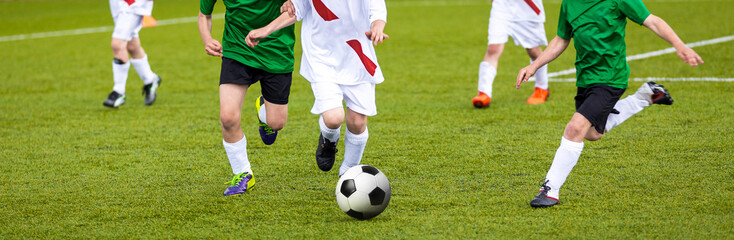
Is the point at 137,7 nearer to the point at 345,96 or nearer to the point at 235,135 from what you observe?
the point at 235,135

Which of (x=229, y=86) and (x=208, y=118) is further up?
(x=229, y=86)

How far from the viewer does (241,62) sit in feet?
16.4

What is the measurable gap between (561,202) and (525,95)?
12.8 ft

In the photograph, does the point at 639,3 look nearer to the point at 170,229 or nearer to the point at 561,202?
the point at 561,202

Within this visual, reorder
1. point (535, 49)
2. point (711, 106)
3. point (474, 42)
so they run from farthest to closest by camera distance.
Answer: point (474, 42), point (535, 49), point (711, 106)

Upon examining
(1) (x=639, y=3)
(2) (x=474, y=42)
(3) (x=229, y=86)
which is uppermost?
(1) (x=639, y=3)

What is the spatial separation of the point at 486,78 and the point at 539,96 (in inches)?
23.9

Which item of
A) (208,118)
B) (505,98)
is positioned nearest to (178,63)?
(208,118)

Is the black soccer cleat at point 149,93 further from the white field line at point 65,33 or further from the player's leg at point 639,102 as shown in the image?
the white field line at point 65,33

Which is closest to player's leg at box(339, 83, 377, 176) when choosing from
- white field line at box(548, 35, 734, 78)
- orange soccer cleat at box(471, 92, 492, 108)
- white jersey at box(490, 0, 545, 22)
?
orange soccer cleat at box(471, 92, 492, 108)

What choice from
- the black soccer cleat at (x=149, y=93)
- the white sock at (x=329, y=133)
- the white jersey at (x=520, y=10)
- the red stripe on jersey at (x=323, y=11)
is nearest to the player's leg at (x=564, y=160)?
the white sock at (x=329, y=133)

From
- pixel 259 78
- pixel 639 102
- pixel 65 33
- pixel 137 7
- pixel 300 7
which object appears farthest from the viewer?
pixel 65 33

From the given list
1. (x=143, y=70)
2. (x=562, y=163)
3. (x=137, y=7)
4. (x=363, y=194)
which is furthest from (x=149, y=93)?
(x=562, y=163)

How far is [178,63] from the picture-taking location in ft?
37.1
